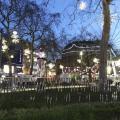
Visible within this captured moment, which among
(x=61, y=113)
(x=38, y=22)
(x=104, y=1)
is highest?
(x=38, y=22)

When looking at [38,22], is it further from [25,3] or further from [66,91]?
[66,91]

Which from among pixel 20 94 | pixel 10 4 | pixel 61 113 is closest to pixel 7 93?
pixel 20 94

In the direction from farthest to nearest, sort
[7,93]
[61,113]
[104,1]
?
1. [104,1]
2. [7,93]
3. [61,113]

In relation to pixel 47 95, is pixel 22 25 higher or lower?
higher

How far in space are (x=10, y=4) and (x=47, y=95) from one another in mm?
30193

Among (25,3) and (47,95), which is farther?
(25,3)

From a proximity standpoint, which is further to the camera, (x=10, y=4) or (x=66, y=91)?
(x=10, y=4)

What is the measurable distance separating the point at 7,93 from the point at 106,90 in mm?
4516

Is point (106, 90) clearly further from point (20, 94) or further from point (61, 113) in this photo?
point (61, 113)

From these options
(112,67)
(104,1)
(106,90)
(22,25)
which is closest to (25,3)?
(22,25)

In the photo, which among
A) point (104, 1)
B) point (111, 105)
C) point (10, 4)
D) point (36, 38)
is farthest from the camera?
point (36, 38)

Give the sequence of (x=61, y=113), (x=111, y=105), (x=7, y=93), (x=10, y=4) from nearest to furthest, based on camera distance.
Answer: (x=61, y=113) < (x=111, y=105) < (x=7, y=93) < (x=10, y=4)

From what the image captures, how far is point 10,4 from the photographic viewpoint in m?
46.9

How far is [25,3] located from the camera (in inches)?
1870
